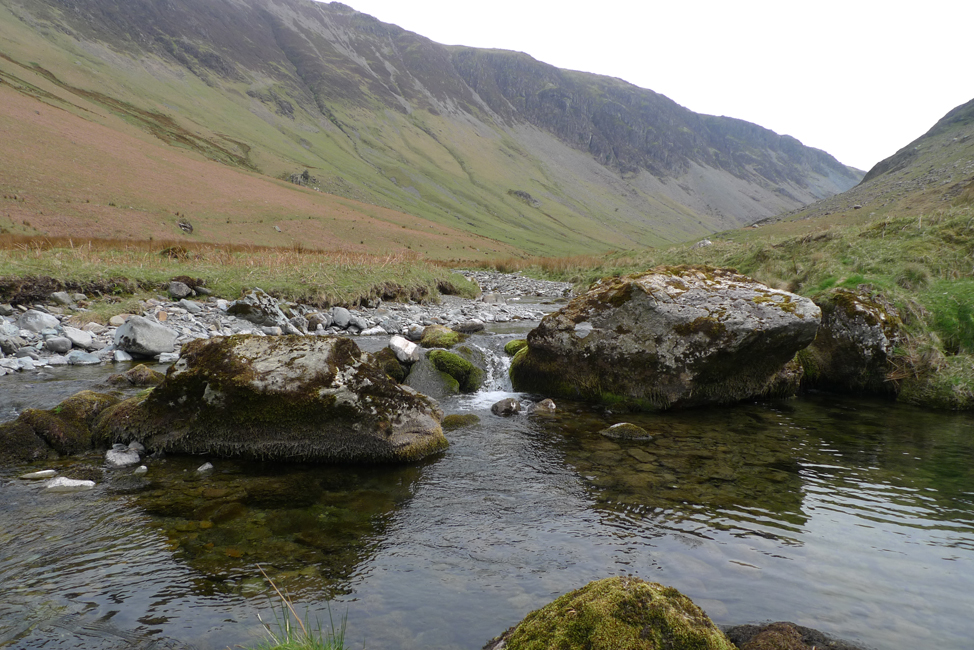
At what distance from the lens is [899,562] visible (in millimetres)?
5508

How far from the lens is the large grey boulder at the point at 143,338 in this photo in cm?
1474

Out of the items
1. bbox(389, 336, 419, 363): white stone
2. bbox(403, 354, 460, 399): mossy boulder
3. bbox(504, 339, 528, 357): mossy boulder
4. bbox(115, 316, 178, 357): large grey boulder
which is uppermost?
bbox(504, 339, 528, 357): mossy boulder

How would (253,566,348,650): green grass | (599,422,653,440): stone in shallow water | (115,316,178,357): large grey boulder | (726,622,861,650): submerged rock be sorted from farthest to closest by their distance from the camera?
(115,316,178,357): large grey boulder → (599,422,653,440): stone in shallow water → (726,622,861,650): submerged rock → (253,566,348,650): green grass

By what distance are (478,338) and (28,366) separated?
12915 millimetres

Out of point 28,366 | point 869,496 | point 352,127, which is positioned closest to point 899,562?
point 869,496

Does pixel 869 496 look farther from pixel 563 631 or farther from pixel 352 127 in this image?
pixel 352 127

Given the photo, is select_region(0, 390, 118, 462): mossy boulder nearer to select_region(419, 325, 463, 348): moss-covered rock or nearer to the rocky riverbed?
the rocky riverbed

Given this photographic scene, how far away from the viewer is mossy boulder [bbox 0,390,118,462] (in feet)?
26.1

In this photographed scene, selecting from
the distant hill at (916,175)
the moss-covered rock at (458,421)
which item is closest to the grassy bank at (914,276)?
the moss-covered rock at (458,421)

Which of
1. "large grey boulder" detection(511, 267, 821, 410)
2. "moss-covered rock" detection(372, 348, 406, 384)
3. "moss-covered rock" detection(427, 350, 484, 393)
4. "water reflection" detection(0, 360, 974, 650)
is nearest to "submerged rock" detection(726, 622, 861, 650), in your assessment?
"water reflection" detection(0, 360, 974, 650)

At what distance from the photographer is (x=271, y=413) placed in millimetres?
8297

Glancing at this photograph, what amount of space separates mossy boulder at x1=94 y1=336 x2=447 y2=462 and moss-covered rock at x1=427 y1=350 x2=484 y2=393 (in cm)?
518

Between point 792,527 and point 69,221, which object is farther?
point 69,221

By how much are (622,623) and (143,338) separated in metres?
16.2
